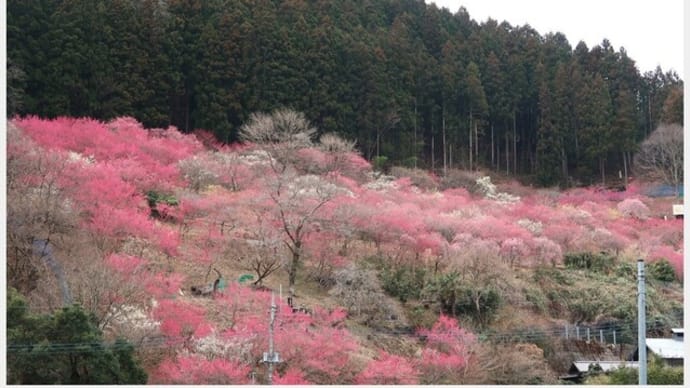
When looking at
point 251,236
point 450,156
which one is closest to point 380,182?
point 251,236

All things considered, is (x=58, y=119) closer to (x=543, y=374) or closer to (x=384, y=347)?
(x=384, y=347)

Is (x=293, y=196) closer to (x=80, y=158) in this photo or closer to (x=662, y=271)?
(x=80, y=158)

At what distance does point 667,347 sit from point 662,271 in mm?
6455

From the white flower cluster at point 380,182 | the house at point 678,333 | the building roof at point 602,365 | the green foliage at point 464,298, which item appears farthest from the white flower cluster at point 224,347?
the white flower cluster at point 380,182

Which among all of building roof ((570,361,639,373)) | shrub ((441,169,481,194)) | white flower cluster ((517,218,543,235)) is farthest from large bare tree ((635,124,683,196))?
building roof ((570,361,639,373))

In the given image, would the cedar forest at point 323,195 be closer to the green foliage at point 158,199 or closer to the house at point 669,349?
the green foliage at point 158,199

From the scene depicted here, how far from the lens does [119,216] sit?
16.0 metres

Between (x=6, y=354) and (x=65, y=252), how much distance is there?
4.97 metres

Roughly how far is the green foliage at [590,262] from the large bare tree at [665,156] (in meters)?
11.3

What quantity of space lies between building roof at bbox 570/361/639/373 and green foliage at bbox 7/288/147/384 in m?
9.60

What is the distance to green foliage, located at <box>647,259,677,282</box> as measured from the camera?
861 inches

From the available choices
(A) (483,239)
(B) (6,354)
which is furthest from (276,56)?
(B) (6,354)

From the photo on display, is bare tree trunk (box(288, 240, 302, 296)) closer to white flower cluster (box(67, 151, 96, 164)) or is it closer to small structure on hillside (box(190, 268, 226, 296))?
small structure on hillside (box(190, 268, 226, 296))

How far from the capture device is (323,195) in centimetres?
1903
